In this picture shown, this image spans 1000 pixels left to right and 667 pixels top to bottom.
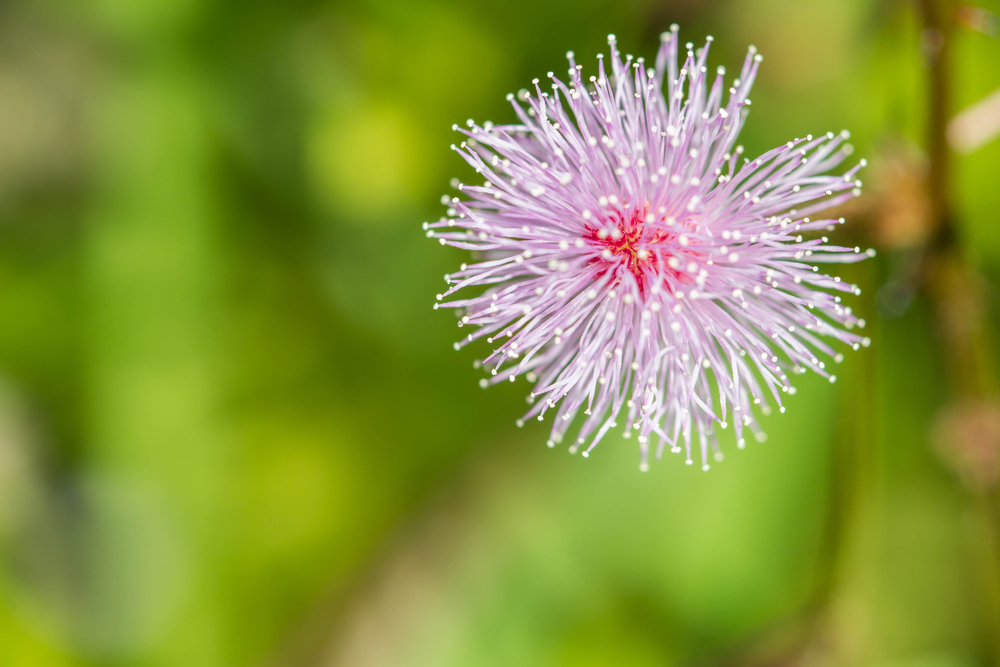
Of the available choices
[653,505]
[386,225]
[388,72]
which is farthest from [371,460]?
[388,72]

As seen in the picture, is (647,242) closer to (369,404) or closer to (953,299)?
(953,299)

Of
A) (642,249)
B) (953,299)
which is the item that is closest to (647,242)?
(642,249)

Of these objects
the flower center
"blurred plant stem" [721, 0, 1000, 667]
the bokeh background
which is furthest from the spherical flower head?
the bokeh background

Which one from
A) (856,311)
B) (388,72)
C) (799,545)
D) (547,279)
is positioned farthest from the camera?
(388,72)

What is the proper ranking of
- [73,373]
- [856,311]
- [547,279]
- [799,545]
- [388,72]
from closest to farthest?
[547,279] → [856,311] → [799,545] → [388,72] → [73,373]

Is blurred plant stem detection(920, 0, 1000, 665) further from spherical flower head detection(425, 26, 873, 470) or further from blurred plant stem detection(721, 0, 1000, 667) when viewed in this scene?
spherical flower head detection(425, 26, 873, 470)

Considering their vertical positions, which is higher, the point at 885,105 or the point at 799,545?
the point at 885,105

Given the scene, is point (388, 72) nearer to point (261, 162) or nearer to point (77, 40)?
point (261, 162)
